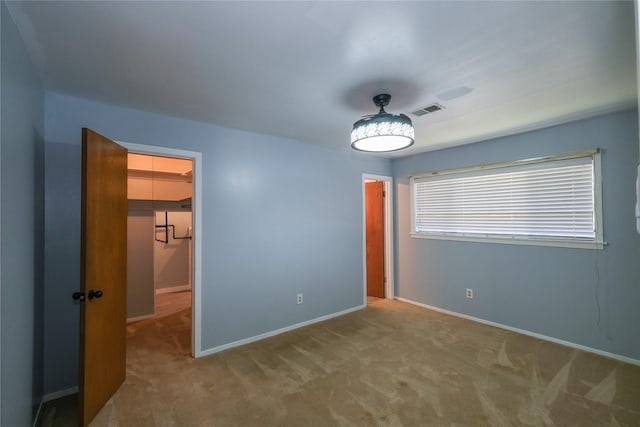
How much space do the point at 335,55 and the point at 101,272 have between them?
7.37 feet

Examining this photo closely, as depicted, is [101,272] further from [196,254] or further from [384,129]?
[384,129]

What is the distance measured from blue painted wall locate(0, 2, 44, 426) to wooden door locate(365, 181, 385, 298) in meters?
4.14

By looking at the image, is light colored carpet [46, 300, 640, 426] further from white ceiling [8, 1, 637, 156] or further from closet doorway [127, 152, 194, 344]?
white ceiling [8, 1, 637, 156]

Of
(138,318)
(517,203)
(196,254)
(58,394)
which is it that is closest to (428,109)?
(517,203)

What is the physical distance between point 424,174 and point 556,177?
158cm

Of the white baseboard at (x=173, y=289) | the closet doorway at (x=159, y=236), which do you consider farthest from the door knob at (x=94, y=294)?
the white baseboard at (x=173, y=289)

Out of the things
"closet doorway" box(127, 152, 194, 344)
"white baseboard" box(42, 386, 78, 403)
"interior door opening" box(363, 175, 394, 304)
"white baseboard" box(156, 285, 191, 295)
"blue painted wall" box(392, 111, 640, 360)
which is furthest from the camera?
"white baseboard" box(156, 285, 191, 295)

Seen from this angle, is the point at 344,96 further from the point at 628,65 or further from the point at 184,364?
the point at 184,364

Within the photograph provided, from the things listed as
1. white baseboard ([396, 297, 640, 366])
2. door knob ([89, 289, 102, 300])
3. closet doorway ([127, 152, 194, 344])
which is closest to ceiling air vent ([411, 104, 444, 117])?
closet doorway ([127, 152, 194, 344])

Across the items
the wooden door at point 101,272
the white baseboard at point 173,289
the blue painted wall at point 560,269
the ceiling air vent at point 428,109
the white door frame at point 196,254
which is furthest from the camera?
the white baseboard at point 173,289

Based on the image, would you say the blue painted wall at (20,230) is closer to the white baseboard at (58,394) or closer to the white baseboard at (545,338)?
the white baseboard at (58,394)

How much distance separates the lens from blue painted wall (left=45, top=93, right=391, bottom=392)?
225cm

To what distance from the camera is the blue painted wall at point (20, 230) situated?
1334 millimetres

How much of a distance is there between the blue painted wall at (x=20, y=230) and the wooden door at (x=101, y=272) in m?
Result: 0.26
